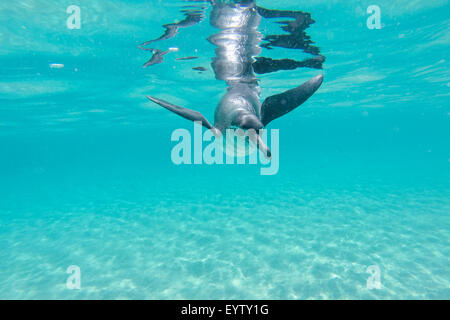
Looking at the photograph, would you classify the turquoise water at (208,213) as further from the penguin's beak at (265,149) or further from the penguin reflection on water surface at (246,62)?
the penguin's beak at (265,149)

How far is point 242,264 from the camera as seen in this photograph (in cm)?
955

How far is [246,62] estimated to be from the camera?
12531 mm

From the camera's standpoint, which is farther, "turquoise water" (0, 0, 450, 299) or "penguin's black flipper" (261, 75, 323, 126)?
"turquoise water" (0, 0, 450, 299)

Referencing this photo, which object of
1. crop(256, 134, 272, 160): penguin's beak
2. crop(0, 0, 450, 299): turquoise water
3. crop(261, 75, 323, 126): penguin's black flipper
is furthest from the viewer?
crop(0, 0, 450, 299): turquoise water

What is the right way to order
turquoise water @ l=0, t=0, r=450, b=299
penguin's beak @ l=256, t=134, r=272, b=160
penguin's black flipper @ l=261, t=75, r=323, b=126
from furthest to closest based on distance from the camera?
turquoise water @ l=0, t=0, r=450, b=299, penguin's black flipper @ l=261, t=75, r=323, b=126, penguin's beak @ l=256, t=134, r=272, b=160

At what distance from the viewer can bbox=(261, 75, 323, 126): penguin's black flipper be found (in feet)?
16.6

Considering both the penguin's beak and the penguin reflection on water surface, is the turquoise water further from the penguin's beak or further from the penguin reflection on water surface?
the penguin's beak

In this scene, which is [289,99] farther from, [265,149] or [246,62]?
[246,62]

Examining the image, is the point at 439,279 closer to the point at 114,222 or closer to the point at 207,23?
the point at 207,23

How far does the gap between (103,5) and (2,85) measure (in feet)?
41.6

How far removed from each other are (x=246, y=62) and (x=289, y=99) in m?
8.17

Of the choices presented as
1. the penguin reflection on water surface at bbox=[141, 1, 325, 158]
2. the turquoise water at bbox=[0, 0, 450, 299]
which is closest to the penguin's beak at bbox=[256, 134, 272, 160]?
the penguin reflection on water surface at bbox=[141, 1, 325, 158]

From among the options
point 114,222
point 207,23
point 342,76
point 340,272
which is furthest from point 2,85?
point 342,76

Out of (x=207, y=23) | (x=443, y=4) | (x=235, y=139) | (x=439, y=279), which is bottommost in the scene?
(x=439, y=279)
